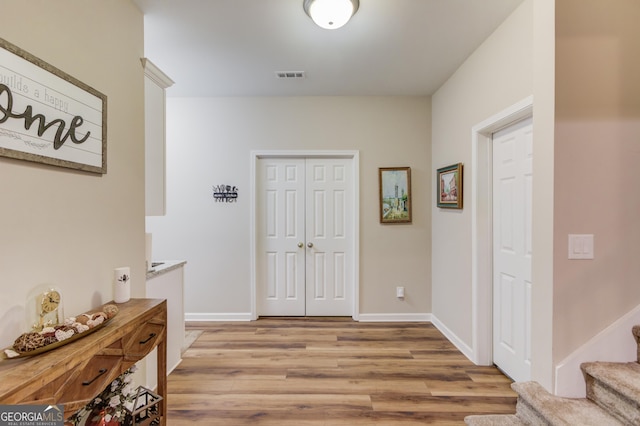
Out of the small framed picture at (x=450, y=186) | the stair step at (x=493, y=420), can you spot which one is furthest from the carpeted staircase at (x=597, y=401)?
the small framed picture at (x=450, y=186)

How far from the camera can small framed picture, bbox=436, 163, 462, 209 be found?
2.75m

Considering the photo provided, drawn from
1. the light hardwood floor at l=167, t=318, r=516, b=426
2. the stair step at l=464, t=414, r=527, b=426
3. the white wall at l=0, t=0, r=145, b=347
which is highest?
the white wall at l=0, t=0, r=145, b=347

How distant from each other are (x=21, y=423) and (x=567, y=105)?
2.54m

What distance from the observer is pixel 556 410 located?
1.33 metres

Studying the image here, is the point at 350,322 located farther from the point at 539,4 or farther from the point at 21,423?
the point at 539,4

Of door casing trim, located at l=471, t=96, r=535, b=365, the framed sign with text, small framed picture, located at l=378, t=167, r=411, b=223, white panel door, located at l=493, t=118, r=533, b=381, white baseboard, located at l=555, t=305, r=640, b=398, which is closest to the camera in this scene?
the framed sign with text

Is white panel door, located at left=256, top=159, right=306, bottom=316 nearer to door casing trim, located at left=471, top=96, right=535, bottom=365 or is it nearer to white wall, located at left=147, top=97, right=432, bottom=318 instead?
white wall, located at left=147, top=97, right=432, bottom=318

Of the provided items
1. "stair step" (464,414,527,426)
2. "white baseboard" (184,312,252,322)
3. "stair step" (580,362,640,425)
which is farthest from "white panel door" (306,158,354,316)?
"stair step" (580,362,640,425)

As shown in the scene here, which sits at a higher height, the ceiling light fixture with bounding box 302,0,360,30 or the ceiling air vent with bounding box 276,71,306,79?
the ceiling air vent with bounding box 276,71,306,79

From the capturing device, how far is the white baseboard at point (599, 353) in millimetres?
1416

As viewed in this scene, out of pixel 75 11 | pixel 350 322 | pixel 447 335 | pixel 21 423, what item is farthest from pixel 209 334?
pixel 75 11

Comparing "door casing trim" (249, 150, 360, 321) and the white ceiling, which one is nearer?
the white ceiling

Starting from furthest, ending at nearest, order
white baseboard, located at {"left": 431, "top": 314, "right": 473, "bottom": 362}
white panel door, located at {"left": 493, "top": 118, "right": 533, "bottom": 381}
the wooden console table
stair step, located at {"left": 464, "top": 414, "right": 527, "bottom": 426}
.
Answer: white baseboard, located at {"left": 431, "top": 314, "right": 473, "bottom": 362} < white panel door, located at {"left": 493, "top": 118, "right": 533, "bottom": 381} < stair step, located at {"left": 464, "top": 414, "right": 527, "bottom": 426} < the wooden console table

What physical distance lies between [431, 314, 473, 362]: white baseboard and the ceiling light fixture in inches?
112
